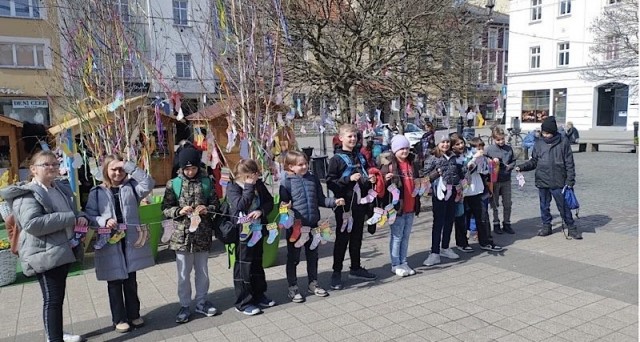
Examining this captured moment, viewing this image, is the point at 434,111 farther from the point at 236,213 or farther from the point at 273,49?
the point at 236,213

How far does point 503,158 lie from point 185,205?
530 centimetres

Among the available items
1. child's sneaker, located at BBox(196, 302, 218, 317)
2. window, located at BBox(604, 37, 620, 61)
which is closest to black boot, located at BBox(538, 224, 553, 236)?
child's sneaker, located at BBox(196, 302, 218, 317)

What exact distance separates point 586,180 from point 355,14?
893 centimetres

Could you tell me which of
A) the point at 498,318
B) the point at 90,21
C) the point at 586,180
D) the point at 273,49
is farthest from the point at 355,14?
the point at 586,180

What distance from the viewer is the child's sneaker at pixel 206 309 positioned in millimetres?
4738

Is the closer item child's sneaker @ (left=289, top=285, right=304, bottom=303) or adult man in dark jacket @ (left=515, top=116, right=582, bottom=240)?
child's sneaker @ (left=289, top=285, right=304, bottom=303)

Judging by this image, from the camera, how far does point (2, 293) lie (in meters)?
5.60

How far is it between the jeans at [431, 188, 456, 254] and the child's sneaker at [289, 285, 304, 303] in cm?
206

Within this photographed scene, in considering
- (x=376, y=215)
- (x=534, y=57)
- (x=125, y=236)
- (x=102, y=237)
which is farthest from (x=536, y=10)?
(x=102, y=237)

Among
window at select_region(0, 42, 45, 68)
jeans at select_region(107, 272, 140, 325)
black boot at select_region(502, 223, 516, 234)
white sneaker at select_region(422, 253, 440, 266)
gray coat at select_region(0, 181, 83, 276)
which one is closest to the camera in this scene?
gray coat at select_region(0, 181, 83, 276)

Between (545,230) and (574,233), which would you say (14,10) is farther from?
(574,233)

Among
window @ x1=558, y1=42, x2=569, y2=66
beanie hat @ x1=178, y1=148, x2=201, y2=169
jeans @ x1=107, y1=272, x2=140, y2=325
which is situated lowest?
jeans @ x1=107, y1=272, x2=140, y2=325

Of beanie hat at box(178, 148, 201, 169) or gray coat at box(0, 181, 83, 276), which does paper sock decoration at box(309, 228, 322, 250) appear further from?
gray coat at box(0, 181, 83, 276)

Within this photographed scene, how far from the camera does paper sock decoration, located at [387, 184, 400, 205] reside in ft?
18.4
